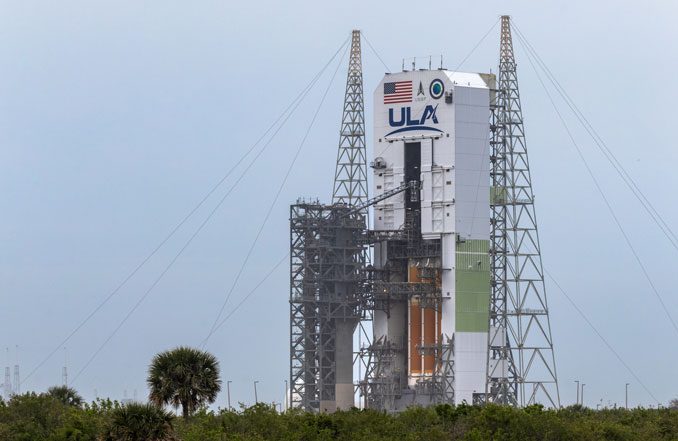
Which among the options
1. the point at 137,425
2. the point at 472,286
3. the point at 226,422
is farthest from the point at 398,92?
the point at 137,425

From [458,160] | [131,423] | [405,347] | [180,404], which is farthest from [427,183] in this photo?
[131,423]

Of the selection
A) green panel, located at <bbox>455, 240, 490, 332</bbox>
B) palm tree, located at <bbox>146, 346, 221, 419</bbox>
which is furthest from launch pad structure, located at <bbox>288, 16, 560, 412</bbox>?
palm tree, located at <bbox>146, 346, 221, 419</bbox>

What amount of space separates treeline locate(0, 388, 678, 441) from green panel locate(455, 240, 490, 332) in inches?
1059

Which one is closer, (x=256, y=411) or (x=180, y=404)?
(x=180, y=404)

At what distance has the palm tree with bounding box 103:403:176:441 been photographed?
277 ft

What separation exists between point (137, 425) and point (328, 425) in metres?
34.1

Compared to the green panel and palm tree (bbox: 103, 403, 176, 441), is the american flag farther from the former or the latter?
palm tree (bbox: 103, 403, 176, 441)

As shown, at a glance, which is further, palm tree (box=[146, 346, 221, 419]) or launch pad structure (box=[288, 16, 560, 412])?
launch pad structure (box=[288, 16, 560, 412])

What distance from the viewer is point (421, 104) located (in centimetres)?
16438

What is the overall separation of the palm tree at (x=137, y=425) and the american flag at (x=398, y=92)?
275ft

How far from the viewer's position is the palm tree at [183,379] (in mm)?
95562

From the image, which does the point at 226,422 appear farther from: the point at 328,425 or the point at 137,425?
the point at 137,425

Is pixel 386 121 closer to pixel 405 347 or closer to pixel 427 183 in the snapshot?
pixel 427 183

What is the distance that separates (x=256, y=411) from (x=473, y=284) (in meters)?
55.7
